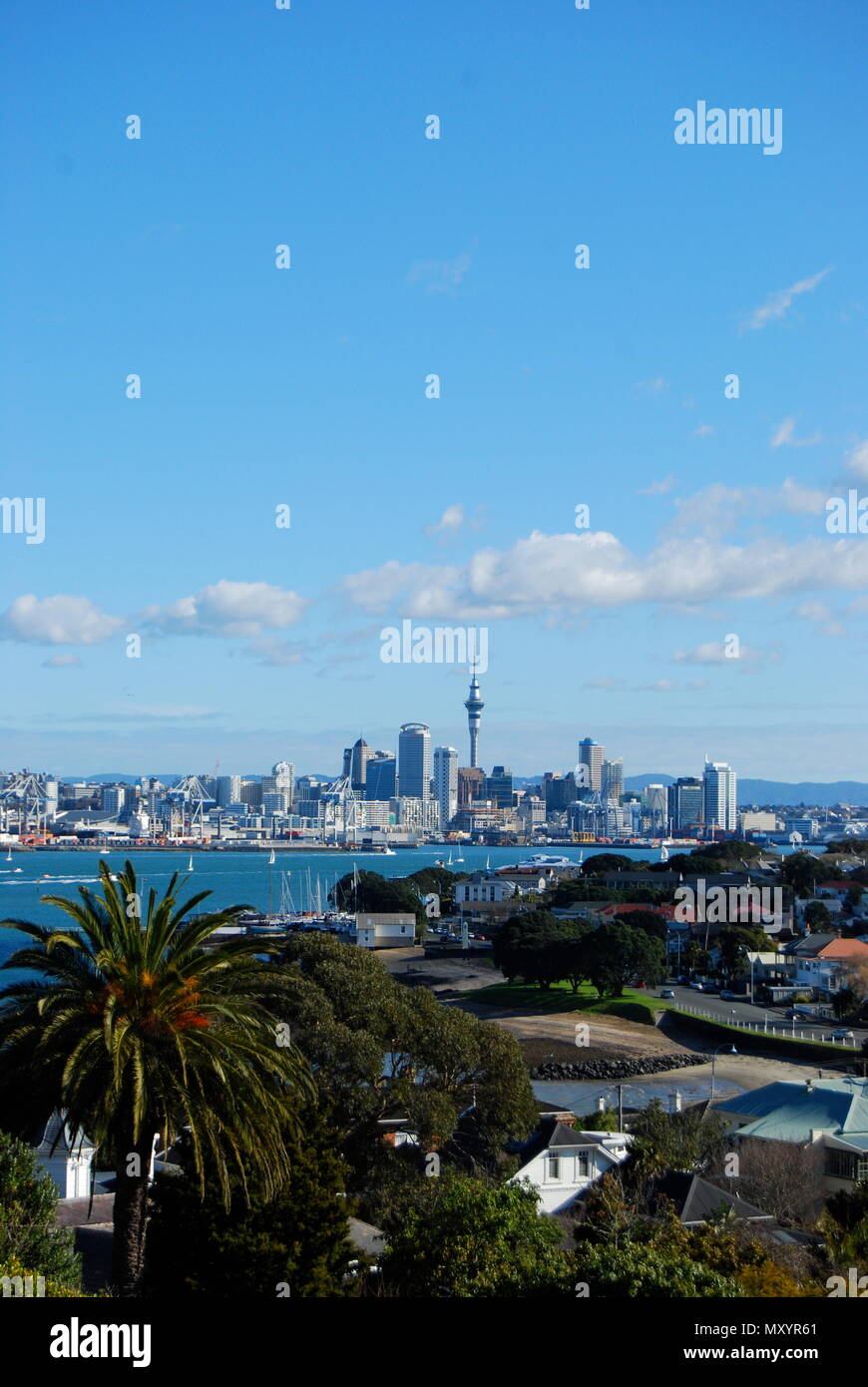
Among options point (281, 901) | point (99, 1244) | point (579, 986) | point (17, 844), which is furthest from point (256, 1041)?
point (17, 844)

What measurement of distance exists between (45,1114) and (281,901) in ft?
308

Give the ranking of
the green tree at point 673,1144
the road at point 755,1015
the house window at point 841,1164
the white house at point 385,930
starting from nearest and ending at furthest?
the green tree at point 673,1144 → the house window at point 841,1164 → the road at point 755,1015 → the white house at point 385,930

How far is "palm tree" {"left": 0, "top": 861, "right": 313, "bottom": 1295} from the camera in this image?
10148mm

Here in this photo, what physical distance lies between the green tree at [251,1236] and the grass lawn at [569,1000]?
35165 millimetres

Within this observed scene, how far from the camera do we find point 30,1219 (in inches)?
434

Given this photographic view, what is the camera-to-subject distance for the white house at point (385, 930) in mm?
72375

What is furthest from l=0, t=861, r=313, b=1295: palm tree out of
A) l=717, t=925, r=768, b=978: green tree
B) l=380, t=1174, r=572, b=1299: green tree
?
l=717, t=925, r=768, b=978: green tree

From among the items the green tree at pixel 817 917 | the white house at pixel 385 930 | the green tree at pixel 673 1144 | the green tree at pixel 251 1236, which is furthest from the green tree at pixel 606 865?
the green tree at pixel 251 1236

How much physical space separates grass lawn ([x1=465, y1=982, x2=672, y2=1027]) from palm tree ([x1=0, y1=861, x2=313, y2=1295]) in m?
36.5

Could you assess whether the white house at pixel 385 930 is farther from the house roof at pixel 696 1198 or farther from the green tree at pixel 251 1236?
the green tree at pixel 251 1236

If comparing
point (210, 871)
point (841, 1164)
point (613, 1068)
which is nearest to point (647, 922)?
point (613, 1068)

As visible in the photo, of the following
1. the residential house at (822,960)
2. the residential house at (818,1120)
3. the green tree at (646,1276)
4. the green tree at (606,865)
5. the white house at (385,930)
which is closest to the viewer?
the green tree at (646,1276)

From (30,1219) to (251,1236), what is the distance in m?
1.94

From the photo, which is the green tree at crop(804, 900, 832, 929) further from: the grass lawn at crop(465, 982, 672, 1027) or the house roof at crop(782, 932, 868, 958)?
the grass lawn at crop(465, 982, 672, 1027)
